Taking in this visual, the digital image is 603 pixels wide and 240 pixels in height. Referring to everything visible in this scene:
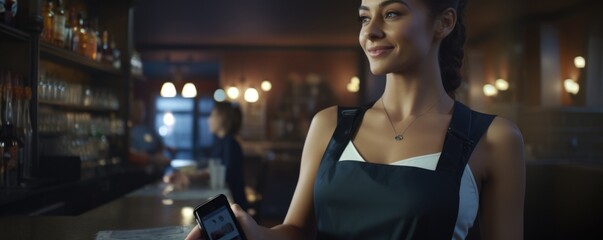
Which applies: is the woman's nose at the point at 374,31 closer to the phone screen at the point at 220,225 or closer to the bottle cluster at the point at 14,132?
the phone screen at the point at 220,225

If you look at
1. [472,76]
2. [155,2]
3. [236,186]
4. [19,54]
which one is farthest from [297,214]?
[472,76]

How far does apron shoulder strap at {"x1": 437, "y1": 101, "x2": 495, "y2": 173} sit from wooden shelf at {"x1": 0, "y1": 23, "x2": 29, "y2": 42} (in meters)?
1.64

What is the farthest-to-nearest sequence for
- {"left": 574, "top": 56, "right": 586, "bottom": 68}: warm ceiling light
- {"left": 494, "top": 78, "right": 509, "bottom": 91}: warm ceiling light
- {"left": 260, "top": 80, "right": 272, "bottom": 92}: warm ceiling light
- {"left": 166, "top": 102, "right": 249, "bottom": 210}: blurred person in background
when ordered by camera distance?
1. {"left": 260, "top": 80, "right": 272, "bottom": 92}: warm ceiling light
2. {"left": 494, "top": 78, "right": 509, "bottom": 91}: warm ceiling light
3. {"left": 574, "top": 56, "right": 586, "bottom": 68}: warm ceiling light
4. {"left": 166, "top": 102, "right": 249, "bottom": 210}: blurred person in background

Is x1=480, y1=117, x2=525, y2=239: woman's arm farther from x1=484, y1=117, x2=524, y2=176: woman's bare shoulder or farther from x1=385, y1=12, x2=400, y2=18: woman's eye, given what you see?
x1=385, y1=12, x2=400, y2=18: woman's eye

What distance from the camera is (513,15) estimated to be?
8477 mm

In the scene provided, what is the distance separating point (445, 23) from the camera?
1.43 metres

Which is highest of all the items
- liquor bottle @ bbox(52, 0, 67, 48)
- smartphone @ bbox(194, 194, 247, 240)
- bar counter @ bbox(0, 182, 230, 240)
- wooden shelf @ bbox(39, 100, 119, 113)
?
liquor bottle @ bbox(52, 0, 67, 48)

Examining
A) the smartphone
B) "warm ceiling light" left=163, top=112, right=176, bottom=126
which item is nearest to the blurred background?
the smartphone

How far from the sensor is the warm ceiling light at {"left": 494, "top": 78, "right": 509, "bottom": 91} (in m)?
9.60

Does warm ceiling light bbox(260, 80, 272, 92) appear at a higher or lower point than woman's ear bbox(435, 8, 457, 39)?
higher

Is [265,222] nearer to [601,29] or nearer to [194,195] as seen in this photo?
[194,195]

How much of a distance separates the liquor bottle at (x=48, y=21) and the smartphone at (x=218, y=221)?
1.99 metres

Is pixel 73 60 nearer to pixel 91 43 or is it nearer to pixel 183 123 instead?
pixel 91 43

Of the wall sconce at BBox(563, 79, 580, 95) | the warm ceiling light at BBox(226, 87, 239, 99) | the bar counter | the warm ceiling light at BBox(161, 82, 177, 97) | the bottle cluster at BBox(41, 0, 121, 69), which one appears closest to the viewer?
the bar counter
